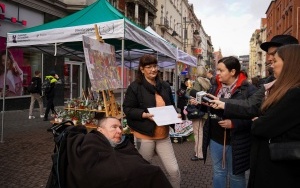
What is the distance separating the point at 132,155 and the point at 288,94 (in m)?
1.27

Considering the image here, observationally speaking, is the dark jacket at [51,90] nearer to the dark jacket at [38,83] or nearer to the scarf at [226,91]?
the dark jacket at [38,83]

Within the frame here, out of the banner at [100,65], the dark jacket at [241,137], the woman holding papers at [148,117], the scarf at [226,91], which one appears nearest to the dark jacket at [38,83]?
the banner at [100,65]

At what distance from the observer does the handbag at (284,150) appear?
2020 mm

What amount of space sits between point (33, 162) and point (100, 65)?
98.5 inches

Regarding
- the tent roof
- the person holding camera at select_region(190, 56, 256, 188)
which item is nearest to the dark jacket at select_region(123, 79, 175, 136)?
the person holding camera at select_region(190, 56, 256, 188)

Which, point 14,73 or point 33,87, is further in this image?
point 14,73

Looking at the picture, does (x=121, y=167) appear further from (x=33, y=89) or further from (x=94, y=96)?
(x=33, y=89)

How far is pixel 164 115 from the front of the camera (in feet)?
11.6

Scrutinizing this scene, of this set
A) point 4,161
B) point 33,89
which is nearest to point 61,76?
point 33,89

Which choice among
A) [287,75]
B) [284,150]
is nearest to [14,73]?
[287,75]

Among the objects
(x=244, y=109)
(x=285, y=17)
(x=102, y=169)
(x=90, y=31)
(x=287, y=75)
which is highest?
(x=285, y=17)

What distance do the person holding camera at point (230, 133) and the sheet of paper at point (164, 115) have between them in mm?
411

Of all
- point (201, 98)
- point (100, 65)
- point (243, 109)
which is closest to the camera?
point (243, 109)

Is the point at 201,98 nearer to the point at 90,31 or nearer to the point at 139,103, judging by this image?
the point at 139,103
